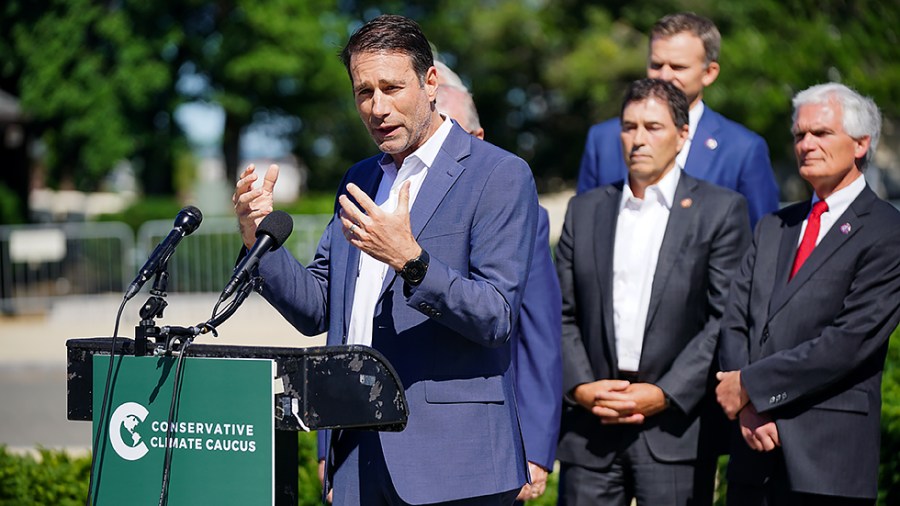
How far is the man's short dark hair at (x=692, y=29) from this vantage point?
208 inches

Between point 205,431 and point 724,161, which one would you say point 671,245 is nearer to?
point 724,161

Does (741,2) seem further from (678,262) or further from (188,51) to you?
(678,262)

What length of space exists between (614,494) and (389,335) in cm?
163

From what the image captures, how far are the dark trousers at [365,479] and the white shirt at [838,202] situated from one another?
170 cm

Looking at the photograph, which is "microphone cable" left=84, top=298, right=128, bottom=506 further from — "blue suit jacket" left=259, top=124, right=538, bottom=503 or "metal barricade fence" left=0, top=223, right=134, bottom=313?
"metal barricade fence" left=0, top=223, right=134, bottom=313

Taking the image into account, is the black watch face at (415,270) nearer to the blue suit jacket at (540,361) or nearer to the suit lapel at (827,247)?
the blue suit jacket at (540,361)

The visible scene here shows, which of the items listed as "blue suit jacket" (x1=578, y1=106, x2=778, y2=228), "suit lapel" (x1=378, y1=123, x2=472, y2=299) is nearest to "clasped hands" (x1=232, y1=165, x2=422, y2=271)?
"suit lapel" (x1=378, y1=123, x2=472, y2=299)

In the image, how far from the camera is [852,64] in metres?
15.9

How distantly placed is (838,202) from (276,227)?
7.34 ft

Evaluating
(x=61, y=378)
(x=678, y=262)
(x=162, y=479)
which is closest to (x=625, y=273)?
(x=678, y=262)

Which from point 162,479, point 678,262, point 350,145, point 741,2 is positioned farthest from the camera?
point 350,145

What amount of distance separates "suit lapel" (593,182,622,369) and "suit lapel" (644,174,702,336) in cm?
15

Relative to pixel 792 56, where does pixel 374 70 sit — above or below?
below

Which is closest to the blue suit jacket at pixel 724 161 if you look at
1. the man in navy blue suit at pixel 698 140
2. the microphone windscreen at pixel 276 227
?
the man in navy blue suit at pixel 698 140
